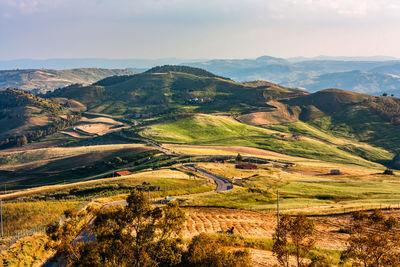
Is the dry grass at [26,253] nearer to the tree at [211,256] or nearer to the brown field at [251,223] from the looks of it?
the tree at [211,256]

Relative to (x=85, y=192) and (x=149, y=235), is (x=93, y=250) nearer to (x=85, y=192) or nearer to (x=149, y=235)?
(x=149, y=235)

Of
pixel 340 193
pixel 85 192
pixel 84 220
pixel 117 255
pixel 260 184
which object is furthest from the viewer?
pixel 260 184

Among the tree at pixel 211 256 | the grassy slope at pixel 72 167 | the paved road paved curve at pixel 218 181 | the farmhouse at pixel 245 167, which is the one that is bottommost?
the grassy slope at pixel 72 167

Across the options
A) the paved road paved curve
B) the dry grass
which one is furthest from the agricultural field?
the dry grass

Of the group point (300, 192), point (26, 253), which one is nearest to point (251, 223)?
point (26, 253)

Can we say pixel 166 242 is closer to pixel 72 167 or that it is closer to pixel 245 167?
pixel 245 167

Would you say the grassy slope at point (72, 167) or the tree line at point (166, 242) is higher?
the tree line at point (166, 242)

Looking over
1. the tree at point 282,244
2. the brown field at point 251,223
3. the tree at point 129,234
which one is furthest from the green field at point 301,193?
the tree at point 129,234

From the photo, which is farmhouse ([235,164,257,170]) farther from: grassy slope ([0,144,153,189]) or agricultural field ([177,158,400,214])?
grassy slope ([0,144,153,189])

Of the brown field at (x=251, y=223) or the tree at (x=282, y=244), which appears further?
the brown field at (x=251, y=223)

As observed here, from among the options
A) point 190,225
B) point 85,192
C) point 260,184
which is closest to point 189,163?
point 260,184

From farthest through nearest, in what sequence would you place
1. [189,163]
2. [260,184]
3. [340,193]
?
1. [189,163]
2. [260,184]
3. [340,193]
